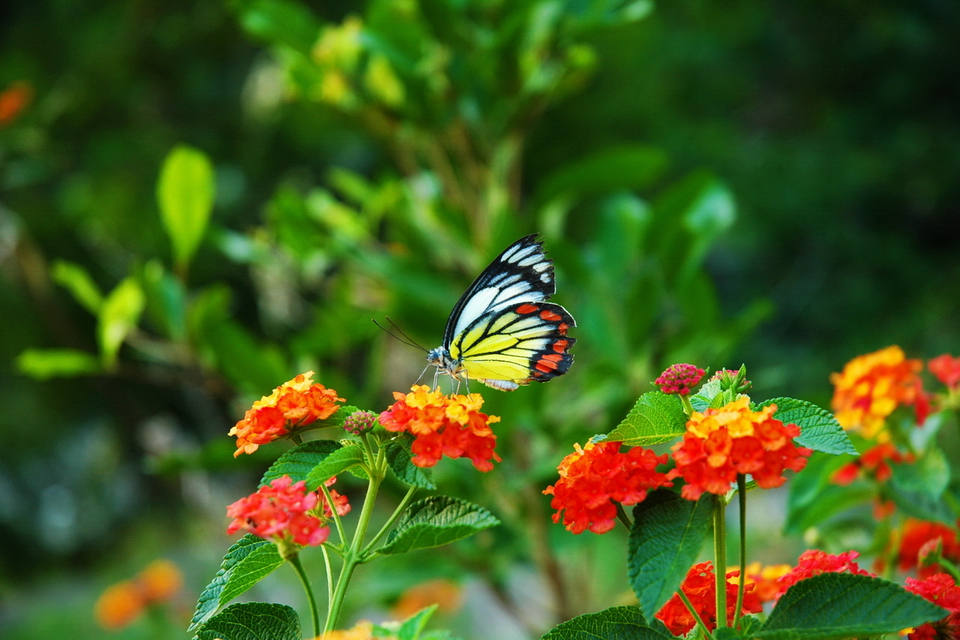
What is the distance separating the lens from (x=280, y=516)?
0.53 metres

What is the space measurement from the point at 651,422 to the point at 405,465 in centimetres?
18

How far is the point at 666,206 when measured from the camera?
1.47 m

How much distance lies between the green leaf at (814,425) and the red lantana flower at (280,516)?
0.32 meters

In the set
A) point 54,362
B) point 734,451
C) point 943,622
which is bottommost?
point 943,622

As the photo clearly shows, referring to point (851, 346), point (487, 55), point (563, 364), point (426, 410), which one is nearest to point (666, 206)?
point (487, 55)

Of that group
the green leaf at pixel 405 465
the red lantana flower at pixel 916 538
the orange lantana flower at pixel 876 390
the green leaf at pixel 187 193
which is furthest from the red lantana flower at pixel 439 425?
the green leaf at pixel 187 193

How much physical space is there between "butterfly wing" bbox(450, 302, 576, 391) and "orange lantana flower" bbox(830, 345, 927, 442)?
313 mm

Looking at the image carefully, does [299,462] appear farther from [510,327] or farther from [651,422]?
[510,327]

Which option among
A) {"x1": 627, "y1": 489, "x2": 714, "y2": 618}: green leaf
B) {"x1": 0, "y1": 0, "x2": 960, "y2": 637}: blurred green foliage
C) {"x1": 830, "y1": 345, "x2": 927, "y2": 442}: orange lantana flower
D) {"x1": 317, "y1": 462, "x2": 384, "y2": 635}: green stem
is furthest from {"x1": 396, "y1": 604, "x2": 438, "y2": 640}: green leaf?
{"x1": 0, "y1": 0, "x2": 960, "y2": 637}: blurred green foliage

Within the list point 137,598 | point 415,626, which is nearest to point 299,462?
point 415,626

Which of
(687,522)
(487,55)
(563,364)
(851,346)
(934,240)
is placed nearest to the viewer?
(687,522)

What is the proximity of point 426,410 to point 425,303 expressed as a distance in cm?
96

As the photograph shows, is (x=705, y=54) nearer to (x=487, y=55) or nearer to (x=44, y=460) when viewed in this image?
(x=487, y=55)

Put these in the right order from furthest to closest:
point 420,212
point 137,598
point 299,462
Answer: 1. point 137,598
2. point 420,212
3. point 299,462
